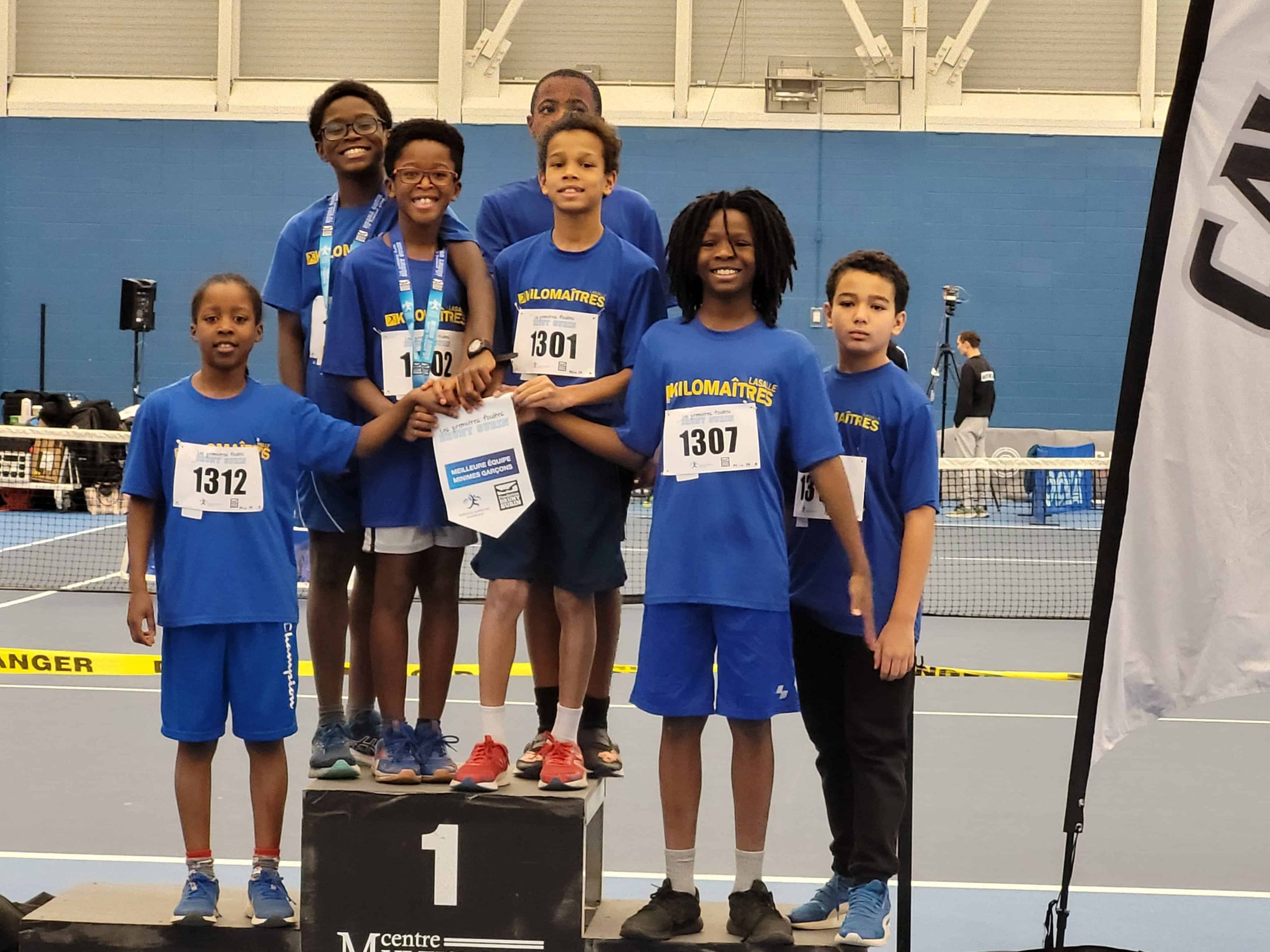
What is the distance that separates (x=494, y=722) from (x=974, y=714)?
12.1 ft

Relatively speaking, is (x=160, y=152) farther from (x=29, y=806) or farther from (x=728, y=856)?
(x=728, y=856)

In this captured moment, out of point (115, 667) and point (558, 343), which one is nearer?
point (558, 343)

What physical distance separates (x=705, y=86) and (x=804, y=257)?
2245mm

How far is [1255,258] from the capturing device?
2.59 meters

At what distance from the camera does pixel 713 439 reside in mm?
3213

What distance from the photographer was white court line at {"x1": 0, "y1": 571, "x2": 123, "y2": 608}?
29.2 feet

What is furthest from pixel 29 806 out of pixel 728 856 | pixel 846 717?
pixel 846 717

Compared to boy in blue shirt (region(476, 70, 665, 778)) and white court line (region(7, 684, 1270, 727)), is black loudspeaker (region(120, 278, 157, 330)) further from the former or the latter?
boy in blue shirt (region(476, 70, 665, 778))

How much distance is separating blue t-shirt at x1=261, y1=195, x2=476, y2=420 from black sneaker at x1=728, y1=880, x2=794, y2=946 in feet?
4.95

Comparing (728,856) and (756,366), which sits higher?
(756,366)

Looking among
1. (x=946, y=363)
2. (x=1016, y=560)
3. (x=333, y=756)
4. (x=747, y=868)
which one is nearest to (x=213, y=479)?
(x=333, y=756)

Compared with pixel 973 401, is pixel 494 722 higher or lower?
lower

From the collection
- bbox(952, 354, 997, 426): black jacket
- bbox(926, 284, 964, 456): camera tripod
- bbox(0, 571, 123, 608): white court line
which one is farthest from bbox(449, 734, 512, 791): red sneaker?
bbox(952, 354, 997, 426): black jacket

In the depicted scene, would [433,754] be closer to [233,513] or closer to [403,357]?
[233,513]
